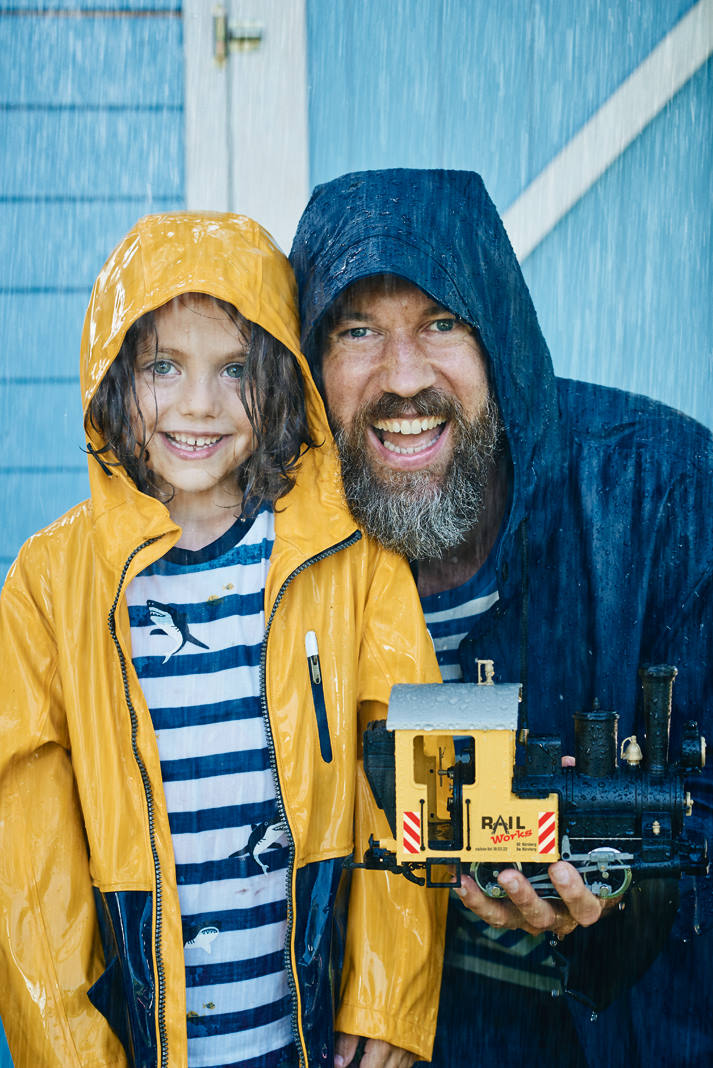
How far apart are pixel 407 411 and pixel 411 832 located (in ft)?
2.68

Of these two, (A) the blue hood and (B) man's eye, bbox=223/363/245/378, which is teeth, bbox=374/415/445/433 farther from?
(B) man's eye, bbox=223/363/245/378

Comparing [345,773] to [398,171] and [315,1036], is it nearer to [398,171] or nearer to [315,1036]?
[315,1036]

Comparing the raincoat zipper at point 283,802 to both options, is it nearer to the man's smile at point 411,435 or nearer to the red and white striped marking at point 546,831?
the man's smile at point 411,435

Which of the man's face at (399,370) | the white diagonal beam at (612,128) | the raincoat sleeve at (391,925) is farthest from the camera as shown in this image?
the white diagonal beam at (612,128)

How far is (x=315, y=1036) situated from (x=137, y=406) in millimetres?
1137

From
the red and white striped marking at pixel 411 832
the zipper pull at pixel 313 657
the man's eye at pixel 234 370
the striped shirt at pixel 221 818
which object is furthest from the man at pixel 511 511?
the red and white striped marking at pixel 411 832

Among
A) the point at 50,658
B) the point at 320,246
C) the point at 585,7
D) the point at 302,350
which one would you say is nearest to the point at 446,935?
the point at 50,658

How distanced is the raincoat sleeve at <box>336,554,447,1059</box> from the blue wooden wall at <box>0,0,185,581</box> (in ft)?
4.77

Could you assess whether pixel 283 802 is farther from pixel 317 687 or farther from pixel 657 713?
pixel 657 713

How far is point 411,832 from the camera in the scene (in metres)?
1.48

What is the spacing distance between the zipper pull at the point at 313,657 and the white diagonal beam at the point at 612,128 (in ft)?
5.39

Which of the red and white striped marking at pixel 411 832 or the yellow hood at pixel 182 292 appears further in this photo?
the yellow hood at pixel 182 292

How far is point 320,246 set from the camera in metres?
2.02

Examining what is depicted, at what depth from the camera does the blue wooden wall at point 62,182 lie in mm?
2994
